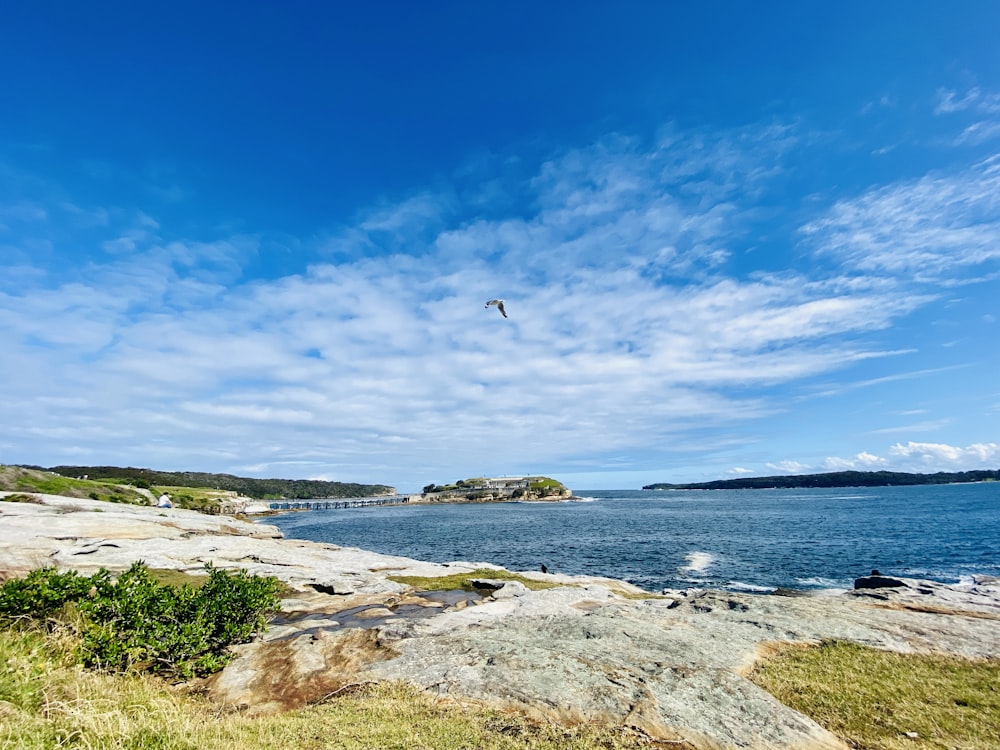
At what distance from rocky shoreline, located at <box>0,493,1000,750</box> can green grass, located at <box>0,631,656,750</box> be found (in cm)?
99

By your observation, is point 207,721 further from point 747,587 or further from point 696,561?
point 696,561

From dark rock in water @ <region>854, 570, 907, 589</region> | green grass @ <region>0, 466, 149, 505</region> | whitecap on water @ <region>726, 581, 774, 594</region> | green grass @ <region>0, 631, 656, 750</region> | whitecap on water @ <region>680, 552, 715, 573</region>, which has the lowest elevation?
whitecap on water @ <region>726, 581, 774, 594</region>

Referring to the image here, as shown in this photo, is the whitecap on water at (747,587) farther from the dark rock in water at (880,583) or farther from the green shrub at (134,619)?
the green shrub at (134,619)

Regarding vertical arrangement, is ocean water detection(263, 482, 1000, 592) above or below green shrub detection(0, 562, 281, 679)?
below

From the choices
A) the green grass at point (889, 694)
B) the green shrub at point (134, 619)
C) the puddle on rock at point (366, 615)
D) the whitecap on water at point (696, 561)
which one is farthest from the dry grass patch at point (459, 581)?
the whitecap on water at point (696, 561)

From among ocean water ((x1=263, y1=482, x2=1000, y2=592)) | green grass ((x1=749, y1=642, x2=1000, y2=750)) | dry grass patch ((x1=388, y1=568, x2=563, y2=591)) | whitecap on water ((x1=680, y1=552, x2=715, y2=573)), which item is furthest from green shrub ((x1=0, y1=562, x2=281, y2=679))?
whitecap on water ((x1=680, y1=552, x2=715, y2=573))

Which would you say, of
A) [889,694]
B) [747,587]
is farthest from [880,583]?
A: [889,694]

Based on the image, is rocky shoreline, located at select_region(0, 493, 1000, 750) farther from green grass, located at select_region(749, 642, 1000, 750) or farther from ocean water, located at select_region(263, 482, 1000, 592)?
ocean water, located at select_region(263, 482, 1000, 592)

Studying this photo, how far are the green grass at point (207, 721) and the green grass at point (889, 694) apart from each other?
606 centimetres

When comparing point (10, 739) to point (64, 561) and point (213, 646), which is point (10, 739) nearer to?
point (213, 646)

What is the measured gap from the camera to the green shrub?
590 inches

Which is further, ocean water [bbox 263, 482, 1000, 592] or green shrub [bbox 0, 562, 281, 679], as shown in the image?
ocean water [bbox 263, 482, 1000, 592]

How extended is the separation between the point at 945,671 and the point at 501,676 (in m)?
14.8

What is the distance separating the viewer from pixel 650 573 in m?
54.5
